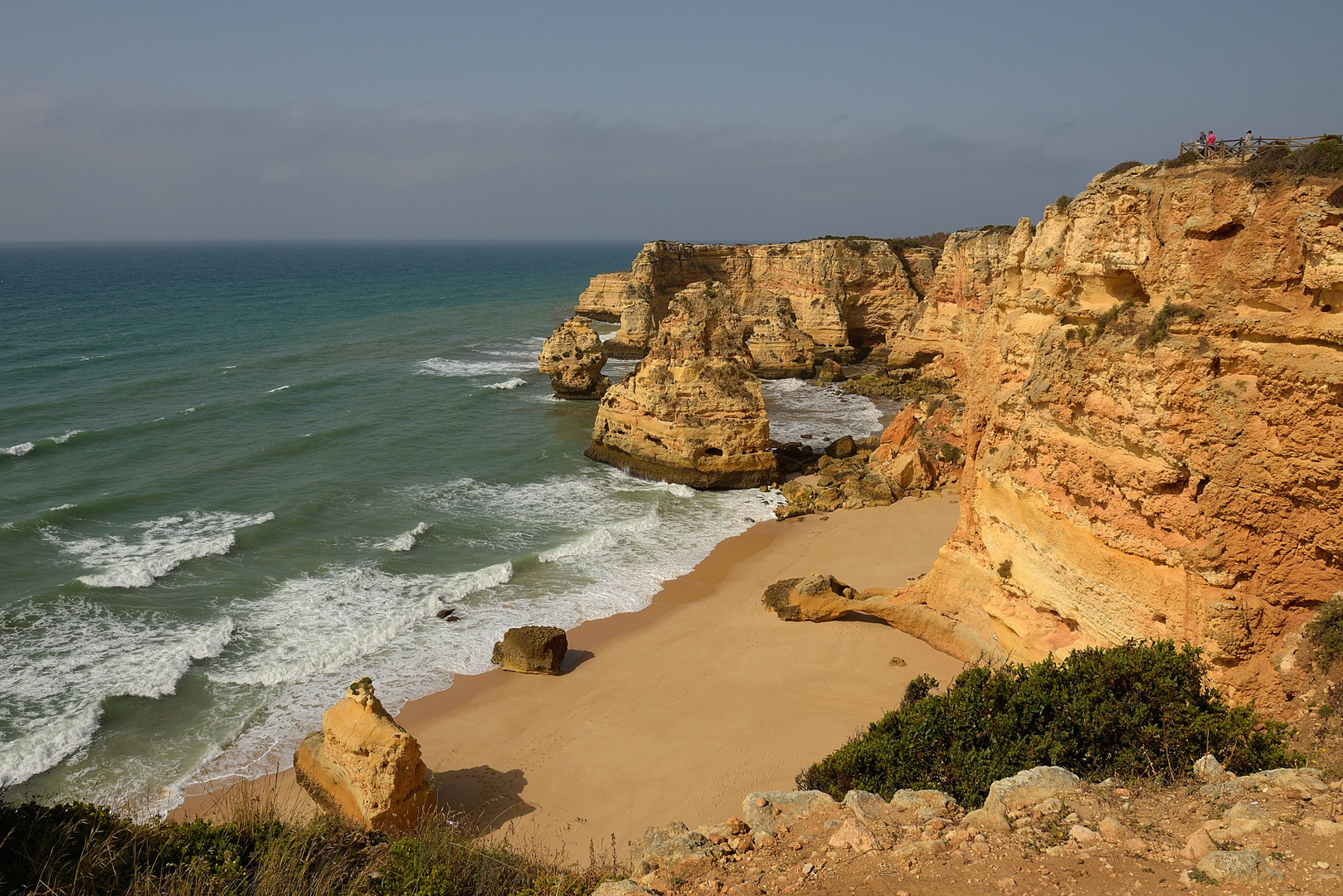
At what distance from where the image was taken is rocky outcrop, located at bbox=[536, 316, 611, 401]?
4362cm

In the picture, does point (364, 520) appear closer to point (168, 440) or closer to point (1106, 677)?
point (168, 440)

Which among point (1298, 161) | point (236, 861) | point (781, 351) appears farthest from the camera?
point (781, 351)

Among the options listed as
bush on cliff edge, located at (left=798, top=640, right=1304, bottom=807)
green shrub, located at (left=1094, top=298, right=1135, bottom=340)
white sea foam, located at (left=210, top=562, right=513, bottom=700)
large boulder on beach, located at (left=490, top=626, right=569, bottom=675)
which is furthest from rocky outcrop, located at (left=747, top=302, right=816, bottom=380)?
bush on cliff edge, located at (left=798, top=640, right=1304, bottom=807)

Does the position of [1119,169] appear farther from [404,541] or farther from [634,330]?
[634,330]

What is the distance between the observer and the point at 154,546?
2298 cm

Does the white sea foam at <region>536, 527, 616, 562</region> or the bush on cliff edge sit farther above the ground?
the bush on cliff edge

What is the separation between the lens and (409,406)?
40906 mm

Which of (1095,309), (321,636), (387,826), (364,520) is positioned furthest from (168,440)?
(1095,309)

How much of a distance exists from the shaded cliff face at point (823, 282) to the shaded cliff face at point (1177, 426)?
3799 cm

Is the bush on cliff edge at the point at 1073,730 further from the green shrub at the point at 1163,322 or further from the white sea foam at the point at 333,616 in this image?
the white sea foam at the point at 333,616

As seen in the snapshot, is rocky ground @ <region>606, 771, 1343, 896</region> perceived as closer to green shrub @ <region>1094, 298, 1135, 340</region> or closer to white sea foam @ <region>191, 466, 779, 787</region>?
green shrub @ <region>1094, 298, 1135, 340</region>

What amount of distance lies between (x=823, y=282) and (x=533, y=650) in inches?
1662

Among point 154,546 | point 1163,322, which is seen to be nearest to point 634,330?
point 154,546

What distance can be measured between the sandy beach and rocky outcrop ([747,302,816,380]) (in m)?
29.6
